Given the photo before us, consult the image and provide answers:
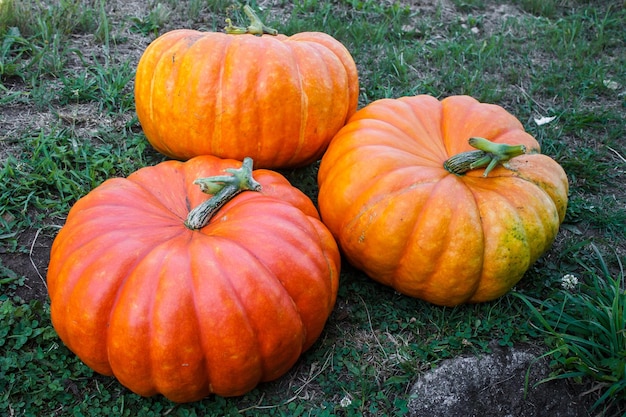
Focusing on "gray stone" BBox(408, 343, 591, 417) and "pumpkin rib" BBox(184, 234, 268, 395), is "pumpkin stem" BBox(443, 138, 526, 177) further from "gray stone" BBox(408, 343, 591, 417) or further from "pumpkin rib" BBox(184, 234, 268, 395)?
"pumpkin rib" BBox(184, 234, 268, 395)

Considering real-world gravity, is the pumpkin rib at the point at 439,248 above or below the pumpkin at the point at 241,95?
below

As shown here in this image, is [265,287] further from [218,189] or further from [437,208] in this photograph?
[437,208]

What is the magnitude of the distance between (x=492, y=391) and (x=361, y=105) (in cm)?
232

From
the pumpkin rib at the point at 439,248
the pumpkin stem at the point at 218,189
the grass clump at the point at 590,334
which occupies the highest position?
the pumpkin stem at the point at 218,189

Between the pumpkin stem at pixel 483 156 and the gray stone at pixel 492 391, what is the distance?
0.87 m

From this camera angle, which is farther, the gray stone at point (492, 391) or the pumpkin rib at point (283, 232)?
the gray stone at point (492, 391)

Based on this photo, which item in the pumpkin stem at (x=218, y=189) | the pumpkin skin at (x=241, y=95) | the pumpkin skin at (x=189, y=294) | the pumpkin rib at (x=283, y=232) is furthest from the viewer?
the pumpkin skin at (x=241, y=95)

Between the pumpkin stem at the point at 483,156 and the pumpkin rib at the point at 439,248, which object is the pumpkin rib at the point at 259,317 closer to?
the pumpkin rib at the point at 439,248

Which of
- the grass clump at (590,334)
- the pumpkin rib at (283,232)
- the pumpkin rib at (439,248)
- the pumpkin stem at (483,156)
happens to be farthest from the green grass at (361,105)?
the pumpkin stem at (483,156)

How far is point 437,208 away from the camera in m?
2.68

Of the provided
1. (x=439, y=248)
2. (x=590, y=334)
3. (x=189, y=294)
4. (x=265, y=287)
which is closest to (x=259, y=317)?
(x=265, y=287)

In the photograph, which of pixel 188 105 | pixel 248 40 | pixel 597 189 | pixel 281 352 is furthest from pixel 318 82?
pixel 597 189

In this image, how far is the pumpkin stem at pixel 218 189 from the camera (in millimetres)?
2539

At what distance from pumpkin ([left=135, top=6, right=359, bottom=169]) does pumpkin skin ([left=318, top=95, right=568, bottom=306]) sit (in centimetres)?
25
